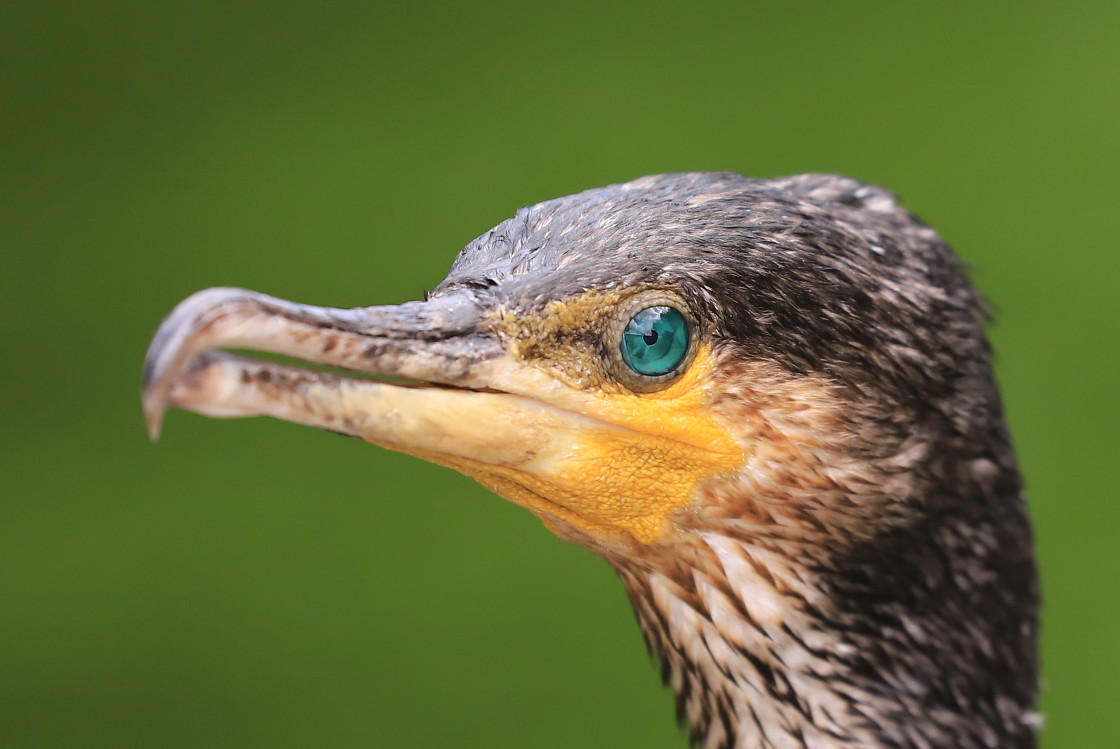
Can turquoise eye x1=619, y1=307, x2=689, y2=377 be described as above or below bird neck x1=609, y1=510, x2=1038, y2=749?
above

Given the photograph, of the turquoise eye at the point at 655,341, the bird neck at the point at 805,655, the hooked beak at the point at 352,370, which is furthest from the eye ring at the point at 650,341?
the bird neck at the point at 805,655

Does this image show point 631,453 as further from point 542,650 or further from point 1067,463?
point 1067,463

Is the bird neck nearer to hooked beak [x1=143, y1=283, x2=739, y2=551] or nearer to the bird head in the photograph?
the bird head

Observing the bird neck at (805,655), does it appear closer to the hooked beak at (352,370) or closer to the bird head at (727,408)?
the bird head at (727,408)

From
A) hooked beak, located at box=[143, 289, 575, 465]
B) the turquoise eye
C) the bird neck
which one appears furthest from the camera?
the bird neck

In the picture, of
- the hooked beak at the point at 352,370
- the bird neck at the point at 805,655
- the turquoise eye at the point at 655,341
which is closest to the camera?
the hooked beak at the point at 352,370

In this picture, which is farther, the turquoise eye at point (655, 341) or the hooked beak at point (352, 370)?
the turquoise eye at point (655, 341)

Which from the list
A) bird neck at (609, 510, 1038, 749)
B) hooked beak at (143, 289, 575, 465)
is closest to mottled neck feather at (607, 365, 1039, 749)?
bird neck at (609, 510, 1038, 749)

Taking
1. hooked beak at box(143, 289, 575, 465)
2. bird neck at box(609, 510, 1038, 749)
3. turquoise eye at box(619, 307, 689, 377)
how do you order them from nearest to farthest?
hooked beak at box(143, 289, 575, 465)
turquoise eye at box(619, 307, 689, 377)
bird neck at box(609, 510, 1038, 749)
